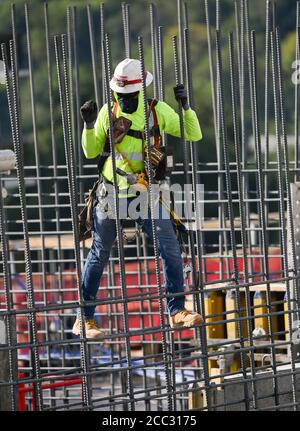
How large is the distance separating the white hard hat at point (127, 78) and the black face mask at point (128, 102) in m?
0.06

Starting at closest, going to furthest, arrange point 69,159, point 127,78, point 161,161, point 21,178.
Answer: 1. point 21,178
2. point 69,159
3. point 161,161
4. point 127,78

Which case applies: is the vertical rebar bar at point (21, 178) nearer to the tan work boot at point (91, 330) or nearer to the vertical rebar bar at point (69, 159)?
the vertical rebar bar at point (69, 159)

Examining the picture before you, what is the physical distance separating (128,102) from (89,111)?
17.4 inches

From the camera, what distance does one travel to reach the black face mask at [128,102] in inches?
497

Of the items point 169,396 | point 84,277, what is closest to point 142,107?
point 84,277

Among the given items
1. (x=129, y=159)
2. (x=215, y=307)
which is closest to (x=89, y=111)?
(x=129, y=159)

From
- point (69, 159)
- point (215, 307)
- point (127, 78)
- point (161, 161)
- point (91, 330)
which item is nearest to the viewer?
point (69, 159)

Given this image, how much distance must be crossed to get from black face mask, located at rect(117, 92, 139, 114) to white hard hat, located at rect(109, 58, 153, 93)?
6 cm

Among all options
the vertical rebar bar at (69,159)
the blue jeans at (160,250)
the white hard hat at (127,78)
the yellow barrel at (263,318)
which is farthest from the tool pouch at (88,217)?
the yellow barrel at (263,318)

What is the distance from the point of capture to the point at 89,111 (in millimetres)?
12312

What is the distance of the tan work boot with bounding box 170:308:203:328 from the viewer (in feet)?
39.8

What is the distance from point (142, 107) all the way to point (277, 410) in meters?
2.59

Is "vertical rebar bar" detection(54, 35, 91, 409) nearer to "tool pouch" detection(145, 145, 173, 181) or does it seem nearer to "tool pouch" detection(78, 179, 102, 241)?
"tool pouch" detection(145, 145, 173, 181)

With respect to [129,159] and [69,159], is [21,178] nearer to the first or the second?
[69,159]
